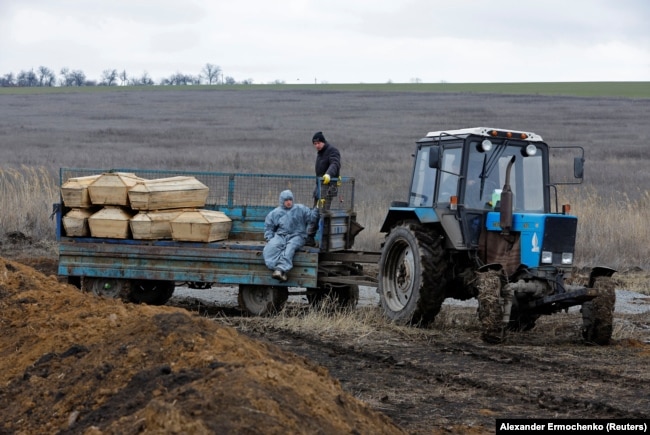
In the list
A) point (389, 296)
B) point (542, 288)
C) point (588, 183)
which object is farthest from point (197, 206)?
point (588, 183)

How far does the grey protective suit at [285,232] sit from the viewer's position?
1255cm

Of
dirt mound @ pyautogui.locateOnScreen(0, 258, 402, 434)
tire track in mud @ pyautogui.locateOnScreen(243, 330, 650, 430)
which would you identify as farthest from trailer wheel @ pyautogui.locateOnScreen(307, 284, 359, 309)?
dirt mound @ pyautogui.locateOnScreen(0, 258, 402, 434)

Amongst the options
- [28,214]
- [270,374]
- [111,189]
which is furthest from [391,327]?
[28,214]

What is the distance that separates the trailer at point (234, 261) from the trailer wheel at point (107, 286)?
0.01 meters

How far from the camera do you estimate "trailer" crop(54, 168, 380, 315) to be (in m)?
12.8

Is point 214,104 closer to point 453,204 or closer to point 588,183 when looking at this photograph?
point 588,183

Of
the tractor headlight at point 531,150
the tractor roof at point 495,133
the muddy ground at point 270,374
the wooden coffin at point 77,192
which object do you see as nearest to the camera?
the muddy ground at point 270,374

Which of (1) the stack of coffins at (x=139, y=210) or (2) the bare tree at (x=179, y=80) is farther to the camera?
(2) the bare tree at (x=179, y=80)

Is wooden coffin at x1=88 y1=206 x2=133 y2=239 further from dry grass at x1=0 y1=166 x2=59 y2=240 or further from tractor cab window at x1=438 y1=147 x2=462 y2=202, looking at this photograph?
dry grass at x1=0 y1=166 x2=59 y2=240

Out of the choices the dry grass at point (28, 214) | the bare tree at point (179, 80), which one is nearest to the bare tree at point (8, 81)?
the bare tree at point (179, 80)

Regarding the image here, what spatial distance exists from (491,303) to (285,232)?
123 inches

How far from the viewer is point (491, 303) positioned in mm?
10570

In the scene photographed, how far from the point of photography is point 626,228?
63.5ft

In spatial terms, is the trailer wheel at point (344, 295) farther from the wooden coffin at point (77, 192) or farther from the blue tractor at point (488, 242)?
the wooden coffin at point (77, 192)
